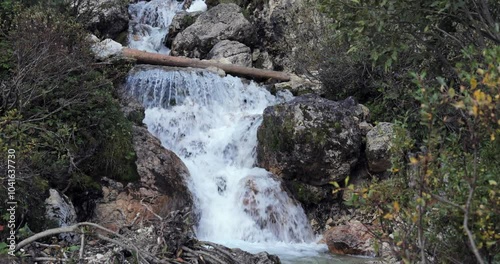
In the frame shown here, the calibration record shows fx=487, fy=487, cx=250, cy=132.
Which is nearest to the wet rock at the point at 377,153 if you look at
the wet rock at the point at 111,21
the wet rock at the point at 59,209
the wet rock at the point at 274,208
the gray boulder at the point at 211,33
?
the wet rock at the point at 274,208

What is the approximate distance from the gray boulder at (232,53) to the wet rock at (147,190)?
8846 mm

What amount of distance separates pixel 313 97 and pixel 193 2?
14.0 metres

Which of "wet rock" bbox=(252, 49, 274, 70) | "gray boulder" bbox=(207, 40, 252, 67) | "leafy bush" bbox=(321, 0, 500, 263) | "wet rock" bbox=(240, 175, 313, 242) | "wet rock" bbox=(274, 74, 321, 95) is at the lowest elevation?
"wet rock" bbox=(240, 175, 313, 242)

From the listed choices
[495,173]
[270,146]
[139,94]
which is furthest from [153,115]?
[495,173]

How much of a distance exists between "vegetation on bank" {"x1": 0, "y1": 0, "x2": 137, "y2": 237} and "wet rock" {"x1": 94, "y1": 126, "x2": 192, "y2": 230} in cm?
26

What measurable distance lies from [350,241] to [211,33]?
13.0 meters

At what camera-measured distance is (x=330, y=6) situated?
529 centimetres

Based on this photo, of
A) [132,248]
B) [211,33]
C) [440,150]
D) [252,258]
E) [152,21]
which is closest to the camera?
[440,150]

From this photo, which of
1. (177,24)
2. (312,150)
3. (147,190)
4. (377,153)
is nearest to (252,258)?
(147,190)

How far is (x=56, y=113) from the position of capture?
8.55 meters

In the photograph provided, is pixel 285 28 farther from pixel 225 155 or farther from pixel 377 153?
pixel 377 153

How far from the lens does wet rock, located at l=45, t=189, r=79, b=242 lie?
707cm

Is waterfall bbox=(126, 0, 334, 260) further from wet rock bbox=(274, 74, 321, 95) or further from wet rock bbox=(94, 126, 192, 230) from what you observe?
wet rock bbox=(94, 126, 192, 230)

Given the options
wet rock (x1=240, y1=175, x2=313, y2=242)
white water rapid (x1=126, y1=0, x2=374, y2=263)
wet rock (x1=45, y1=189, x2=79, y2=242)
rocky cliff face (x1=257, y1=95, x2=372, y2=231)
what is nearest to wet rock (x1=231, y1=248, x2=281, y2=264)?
wet rock (x1=45, y1=189, x2=79, y2=242)
